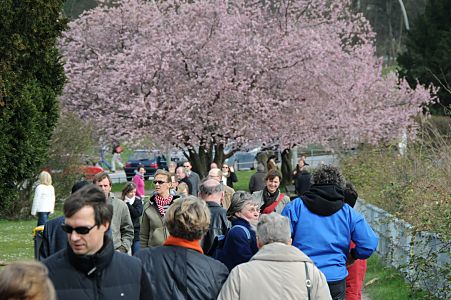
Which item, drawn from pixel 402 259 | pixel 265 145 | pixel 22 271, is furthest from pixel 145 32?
pixel 22 271

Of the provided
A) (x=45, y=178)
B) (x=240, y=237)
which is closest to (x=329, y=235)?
(x=240, y=237)

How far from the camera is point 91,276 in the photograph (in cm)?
488

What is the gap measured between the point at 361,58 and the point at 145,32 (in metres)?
9.38

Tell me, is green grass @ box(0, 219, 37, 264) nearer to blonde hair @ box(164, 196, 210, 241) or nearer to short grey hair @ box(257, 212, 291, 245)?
blonde hair @ box(164, 196, 210, 241)

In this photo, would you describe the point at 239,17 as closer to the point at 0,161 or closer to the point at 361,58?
the point at 361,58

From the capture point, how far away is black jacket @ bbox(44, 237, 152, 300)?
486cm

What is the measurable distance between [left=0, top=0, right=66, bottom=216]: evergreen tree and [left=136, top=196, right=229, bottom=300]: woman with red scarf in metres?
13.1

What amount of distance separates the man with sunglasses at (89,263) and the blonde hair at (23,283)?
3.34 ft

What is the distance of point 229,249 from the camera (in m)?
7.25

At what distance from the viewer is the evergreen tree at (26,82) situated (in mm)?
19125

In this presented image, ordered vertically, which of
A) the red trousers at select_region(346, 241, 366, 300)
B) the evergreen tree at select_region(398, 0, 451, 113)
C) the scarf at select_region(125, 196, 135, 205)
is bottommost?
the red trousers at select_region(346, 241, 366, 300)

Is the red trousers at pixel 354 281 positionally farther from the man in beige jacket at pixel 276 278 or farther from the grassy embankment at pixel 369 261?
the man in beige jacket at pixel 276 278

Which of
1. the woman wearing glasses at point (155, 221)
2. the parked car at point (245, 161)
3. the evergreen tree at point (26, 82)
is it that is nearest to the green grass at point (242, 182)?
the parked car at point (245, 161)

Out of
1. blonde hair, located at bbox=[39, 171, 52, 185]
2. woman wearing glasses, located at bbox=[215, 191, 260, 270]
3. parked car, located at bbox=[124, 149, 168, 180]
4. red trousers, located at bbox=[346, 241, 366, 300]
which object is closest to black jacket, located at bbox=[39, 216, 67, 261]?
woman wearing glasses, located at bbox=[215, 191, 260, 270]
